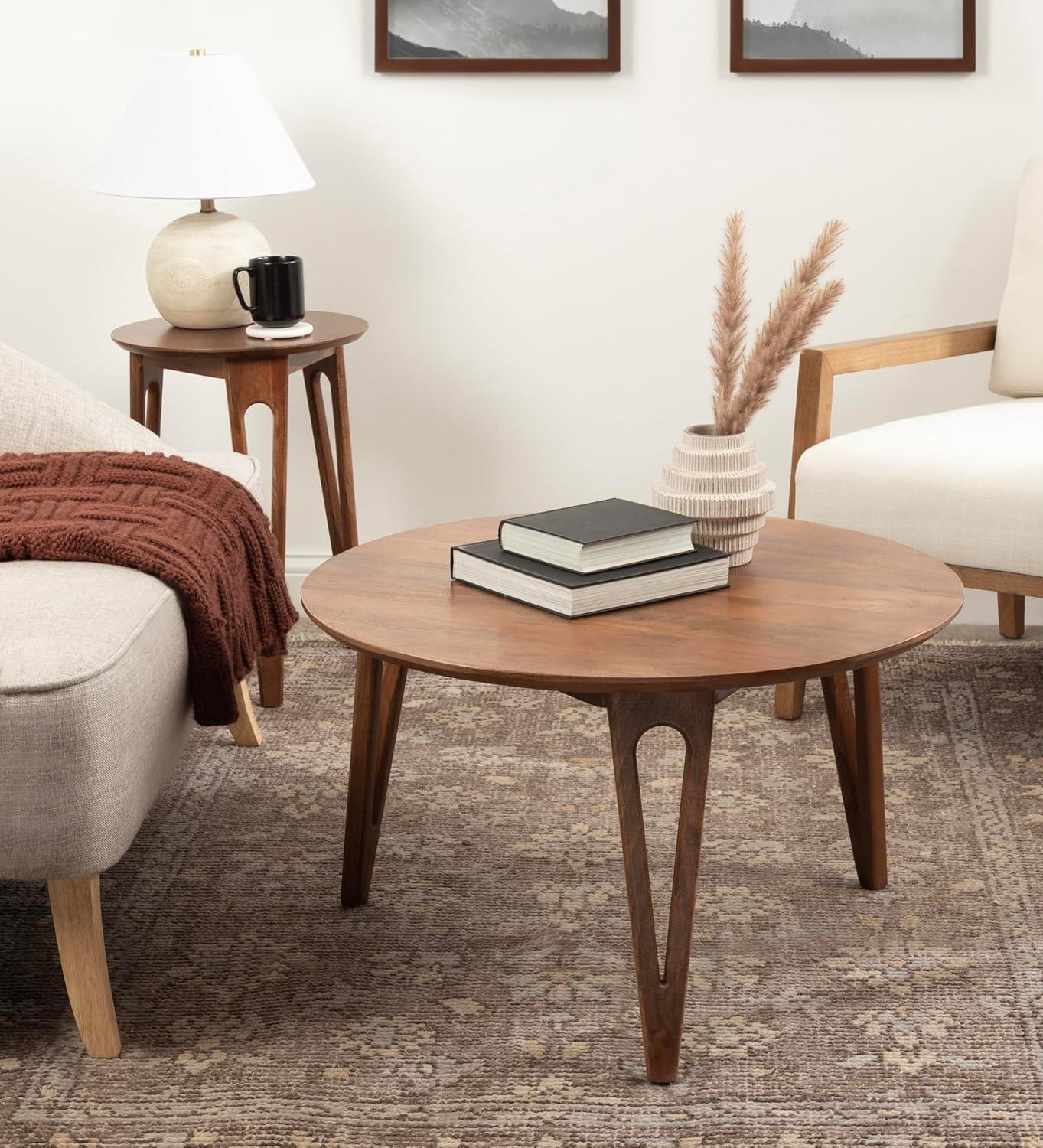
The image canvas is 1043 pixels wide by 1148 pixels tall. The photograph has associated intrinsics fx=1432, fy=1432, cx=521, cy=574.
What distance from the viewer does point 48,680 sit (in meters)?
1.27

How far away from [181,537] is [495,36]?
1571mm

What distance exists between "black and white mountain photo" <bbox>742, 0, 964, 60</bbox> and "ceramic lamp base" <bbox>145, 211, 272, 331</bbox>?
106 cm

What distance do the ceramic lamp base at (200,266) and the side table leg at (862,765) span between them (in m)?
1.29

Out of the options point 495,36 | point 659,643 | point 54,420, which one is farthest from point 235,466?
point 495,36

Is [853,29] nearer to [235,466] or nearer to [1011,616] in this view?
[1011,616]

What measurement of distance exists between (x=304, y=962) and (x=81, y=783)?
0.40 metres

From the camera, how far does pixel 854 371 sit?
2344 mm

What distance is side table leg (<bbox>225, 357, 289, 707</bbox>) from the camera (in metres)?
2.34

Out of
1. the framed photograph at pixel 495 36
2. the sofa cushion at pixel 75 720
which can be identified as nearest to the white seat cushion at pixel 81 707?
the sofa cushion at pixel 75 720

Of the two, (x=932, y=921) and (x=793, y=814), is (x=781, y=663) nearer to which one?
(x=932, y=921)

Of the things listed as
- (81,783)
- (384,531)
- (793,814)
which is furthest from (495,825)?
(384,531)

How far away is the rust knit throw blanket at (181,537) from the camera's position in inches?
59.9

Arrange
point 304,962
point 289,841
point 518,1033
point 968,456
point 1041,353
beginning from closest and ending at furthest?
1. point 518,1033
2. point 304,962
3. point 289,841
4. point 968,456
5. point 1041,353

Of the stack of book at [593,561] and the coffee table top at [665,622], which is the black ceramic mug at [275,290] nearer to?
the coffee table top at [665,622]
